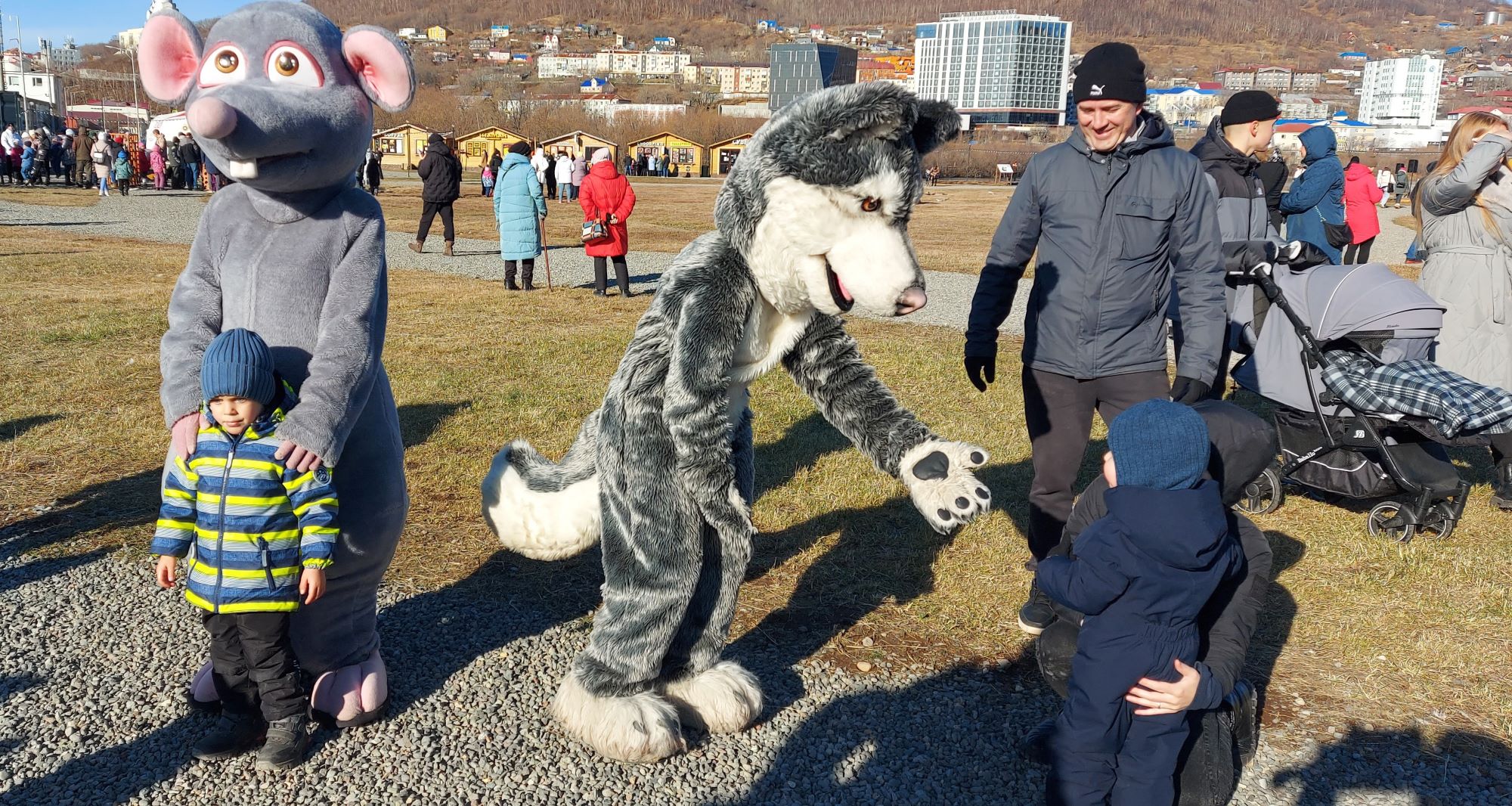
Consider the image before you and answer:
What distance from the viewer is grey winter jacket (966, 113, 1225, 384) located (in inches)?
145

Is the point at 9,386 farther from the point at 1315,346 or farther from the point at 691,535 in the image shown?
the point at 1315,346

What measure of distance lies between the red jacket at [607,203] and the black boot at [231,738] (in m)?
8.73

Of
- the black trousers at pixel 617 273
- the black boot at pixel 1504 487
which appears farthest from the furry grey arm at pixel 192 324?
the black trousers at pixel 617 273

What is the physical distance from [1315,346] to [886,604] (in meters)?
2.63

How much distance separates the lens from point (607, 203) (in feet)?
37.4

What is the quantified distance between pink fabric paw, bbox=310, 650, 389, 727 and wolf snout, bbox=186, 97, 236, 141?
5.20ft

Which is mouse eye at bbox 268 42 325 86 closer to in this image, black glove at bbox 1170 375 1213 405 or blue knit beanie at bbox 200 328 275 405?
blue knit beanie at bbox 200 328 275 405

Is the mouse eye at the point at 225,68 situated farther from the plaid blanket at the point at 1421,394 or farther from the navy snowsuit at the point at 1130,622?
the plaid blanket at the point at 1421,394

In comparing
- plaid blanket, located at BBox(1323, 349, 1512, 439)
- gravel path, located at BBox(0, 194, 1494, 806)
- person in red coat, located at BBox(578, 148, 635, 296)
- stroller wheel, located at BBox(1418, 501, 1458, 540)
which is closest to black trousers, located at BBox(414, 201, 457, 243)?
person in red coat, located at BBox(578, 148, 635, 296)

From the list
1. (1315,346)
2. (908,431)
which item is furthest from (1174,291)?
(908,431)

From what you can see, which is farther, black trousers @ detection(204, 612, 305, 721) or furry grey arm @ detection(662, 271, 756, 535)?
black trousers @ detection(204, 612, 305, 721)

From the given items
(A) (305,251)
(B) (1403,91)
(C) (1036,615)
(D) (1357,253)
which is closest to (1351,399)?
(C) (1036,615)

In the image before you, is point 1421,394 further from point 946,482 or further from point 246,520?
point 246,520

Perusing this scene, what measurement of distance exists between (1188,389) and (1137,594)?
1.49 m
